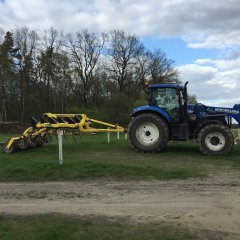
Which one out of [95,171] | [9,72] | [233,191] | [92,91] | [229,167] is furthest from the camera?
[92,91]

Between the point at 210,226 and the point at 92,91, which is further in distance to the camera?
the point at 92,91

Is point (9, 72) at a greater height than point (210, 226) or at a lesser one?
greater

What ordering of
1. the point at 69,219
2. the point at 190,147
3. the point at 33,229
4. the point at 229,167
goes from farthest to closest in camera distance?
the point at 190,147, the point at 229,167, the point at 69,219, the point at 33,229

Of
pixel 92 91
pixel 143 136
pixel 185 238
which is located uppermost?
pixel 92 91

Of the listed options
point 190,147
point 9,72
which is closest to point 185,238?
point 190,147

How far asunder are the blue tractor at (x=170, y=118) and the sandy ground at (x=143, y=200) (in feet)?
18.0

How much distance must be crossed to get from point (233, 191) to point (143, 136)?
25.7 feet

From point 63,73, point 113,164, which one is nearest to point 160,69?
point 63,73

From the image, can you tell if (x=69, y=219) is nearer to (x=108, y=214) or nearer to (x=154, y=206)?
(x=108, y=214)

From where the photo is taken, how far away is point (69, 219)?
7699 mm

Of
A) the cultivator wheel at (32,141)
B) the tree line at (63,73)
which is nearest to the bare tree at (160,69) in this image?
the tree line at (63,73)

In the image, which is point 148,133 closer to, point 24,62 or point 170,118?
point 170,118

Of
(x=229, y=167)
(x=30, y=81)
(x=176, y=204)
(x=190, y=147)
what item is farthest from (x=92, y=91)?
(x=176, y=204)

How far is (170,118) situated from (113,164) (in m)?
4.85
